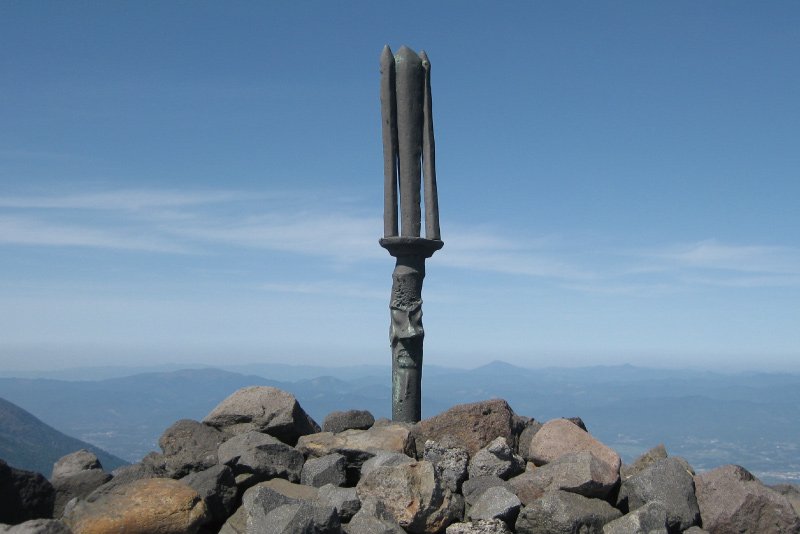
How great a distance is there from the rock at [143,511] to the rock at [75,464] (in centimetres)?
223

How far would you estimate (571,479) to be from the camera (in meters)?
7.00

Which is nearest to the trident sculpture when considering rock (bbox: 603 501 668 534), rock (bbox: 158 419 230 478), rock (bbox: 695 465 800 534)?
rock (bbox: 158 419 230 478)

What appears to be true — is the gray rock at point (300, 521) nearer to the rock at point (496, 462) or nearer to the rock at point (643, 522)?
the rock at point (496, 462)

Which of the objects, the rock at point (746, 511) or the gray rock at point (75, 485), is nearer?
the rock at point (746, 511)

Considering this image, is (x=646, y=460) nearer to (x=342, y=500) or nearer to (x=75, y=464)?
(x=342, y=500)

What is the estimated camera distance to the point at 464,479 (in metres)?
7.76

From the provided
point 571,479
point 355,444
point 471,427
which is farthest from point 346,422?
point 571,479

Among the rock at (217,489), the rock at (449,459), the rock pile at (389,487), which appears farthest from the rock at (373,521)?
the rock at (217,489)

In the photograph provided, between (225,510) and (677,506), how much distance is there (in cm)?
487

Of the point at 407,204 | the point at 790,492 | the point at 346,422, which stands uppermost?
the point at 407,204

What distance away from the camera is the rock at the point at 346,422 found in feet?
31.3

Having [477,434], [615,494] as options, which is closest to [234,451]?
[477,434]

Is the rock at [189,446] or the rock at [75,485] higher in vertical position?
the rock at [189,446]

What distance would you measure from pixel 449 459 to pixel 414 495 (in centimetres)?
127
